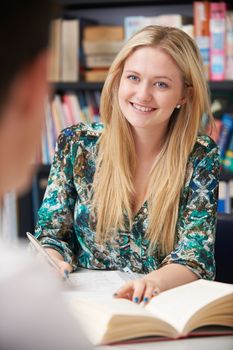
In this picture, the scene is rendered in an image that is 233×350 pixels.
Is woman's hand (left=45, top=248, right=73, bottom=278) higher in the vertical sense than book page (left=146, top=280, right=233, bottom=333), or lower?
lower

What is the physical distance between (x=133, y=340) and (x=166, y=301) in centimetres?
14

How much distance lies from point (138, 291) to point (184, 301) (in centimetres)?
15

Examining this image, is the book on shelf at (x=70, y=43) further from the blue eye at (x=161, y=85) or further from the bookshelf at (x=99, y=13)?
the blue eye at (x=161, y=85)

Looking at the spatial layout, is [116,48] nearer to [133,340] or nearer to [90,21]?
[90,21]

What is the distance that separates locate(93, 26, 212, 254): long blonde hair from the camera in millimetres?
2004

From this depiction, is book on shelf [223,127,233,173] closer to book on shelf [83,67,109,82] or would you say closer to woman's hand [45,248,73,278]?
book on shelf [83,67,109,82]

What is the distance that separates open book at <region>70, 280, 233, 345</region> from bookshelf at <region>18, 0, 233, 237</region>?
2191 millimetres

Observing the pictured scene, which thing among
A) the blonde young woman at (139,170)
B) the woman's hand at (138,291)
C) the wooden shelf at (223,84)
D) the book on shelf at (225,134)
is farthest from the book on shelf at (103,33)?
the woman's hand at (138,291)

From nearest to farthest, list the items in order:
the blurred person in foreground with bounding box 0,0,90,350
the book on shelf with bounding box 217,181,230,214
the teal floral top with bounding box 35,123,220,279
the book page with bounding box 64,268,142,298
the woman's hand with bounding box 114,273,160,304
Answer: the blurred person in foreground with bounding box 0,0,90,350, the woman's hand with bounding box 114,273,160,304, the book page with bounding box 64,268,142,298, the teal floral top with bounding box 35,123,220,279, the book on shelf with bounding box 217,181,230,214

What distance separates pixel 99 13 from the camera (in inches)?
145

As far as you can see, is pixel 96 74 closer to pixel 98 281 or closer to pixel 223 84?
pixel 223 84

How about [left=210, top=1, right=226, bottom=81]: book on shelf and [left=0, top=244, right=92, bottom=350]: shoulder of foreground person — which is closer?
[left=0, top=244, right=92, bottom=350]: shoulder of foreground person

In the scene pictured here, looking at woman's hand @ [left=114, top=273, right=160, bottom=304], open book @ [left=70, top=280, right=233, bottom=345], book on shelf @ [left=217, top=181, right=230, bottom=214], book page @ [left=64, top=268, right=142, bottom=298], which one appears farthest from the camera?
book on shelf @ [left=217, top=181, right=230, bottom=214]

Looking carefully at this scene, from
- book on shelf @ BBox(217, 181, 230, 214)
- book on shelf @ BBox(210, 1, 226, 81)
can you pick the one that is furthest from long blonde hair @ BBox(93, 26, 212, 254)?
book on shelf @ BBox(217, 181, 230, 214)
